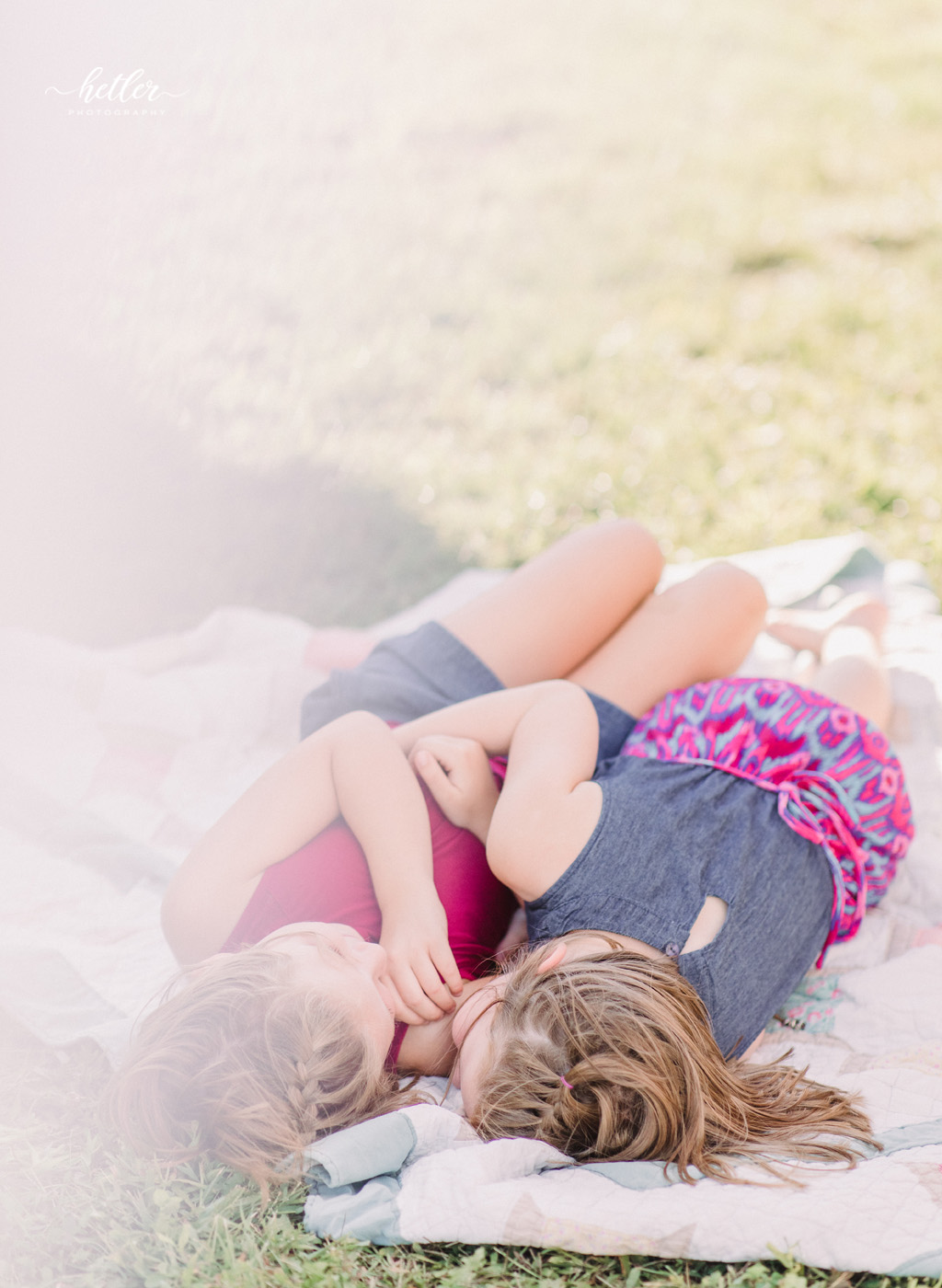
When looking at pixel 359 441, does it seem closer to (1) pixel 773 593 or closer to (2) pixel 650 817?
(1) pixel 773 593

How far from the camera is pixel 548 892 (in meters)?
1.60

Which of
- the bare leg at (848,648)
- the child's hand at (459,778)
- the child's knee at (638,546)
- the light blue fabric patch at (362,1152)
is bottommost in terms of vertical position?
the light blue fabric patch at (362,1152)

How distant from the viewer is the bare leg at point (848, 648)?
2.20 meters

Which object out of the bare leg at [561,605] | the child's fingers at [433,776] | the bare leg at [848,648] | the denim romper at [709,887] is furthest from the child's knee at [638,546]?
the child's fingers at [433,776]

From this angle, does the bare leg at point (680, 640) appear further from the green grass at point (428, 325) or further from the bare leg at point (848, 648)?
the green grass at point (428, 325)

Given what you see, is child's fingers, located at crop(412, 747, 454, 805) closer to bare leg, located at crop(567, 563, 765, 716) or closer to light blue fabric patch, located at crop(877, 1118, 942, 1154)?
bare leg, located at crop(567, 563, 765, 716)

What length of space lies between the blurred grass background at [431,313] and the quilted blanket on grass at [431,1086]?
1.80 feet

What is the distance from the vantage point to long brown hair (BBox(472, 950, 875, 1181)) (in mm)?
1399

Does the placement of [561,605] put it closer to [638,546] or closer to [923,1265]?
[638,546]

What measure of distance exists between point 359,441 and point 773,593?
1.65 m

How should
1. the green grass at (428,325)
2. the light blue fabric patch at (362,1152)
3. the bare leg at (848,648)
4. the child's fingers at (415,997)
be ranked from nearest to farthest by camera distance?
the light blue fabric patch at (362,1152) → the child's fingers at (415,997) → the bare leg at (848,648) → the green grass at (428,325)

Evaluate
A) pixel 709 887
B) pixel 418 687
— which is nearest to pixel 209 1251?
pixel 709 887

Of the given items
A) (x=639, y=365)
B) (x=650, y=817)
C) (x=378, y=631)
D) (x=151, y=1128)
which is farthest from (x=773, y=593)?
(x=151, y=1128)

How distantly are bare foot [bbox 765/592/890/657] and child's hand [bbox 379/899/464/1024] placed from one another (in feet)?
4.09
